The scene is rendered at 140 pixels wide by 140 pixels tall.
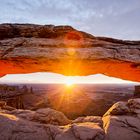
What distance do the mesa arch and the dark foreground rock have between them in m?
1.64

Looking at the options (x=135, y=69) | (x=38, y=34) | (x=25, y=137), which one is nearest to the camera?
(x=25, y=137)

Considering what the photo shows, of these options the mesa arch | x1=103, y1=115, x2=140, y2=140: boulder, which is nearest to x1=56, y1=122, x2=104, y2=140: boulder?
x1=103, y1=115, x2=140, y2=140: boulder

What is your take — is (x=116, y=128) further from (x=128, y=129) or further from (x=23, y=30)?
(x=23, y=30)

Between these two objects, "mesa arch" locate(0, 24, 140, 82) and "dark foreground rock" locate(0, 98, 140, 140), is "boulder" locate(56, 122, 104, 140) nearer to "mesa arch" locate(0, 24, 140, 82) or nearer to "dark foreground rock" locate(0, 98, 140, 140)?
"dark foreground rock" locate(0, 98, 140, 140)

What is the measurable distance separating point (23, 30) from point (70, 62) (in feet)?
6.41

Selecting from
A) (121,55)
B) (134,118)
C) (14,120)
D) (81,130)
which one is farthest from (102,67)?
(14,120)

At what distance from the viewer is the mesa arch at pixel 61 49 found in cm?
723

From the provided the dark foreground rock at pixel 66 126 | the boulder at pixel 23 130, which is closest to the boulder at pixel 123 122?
the dark foreground rock at pixel 66 126

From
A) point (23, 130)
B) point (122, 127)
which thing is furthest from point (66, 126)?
point (122, 127)

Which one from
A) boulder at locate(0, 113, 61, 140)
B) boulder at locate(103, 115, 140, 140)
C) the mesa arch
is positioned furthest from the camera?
the mesa arch

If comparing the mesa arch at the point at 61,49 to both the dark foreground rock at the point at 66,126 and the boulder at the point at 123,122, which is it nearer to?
the boulder at the point at 123,122

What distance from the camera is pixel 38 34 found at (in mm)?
7727

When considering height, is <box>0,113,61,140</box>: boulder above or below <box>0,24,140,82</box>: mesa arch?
below

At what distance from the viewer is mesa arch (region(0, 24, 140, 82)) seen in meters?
7.23
